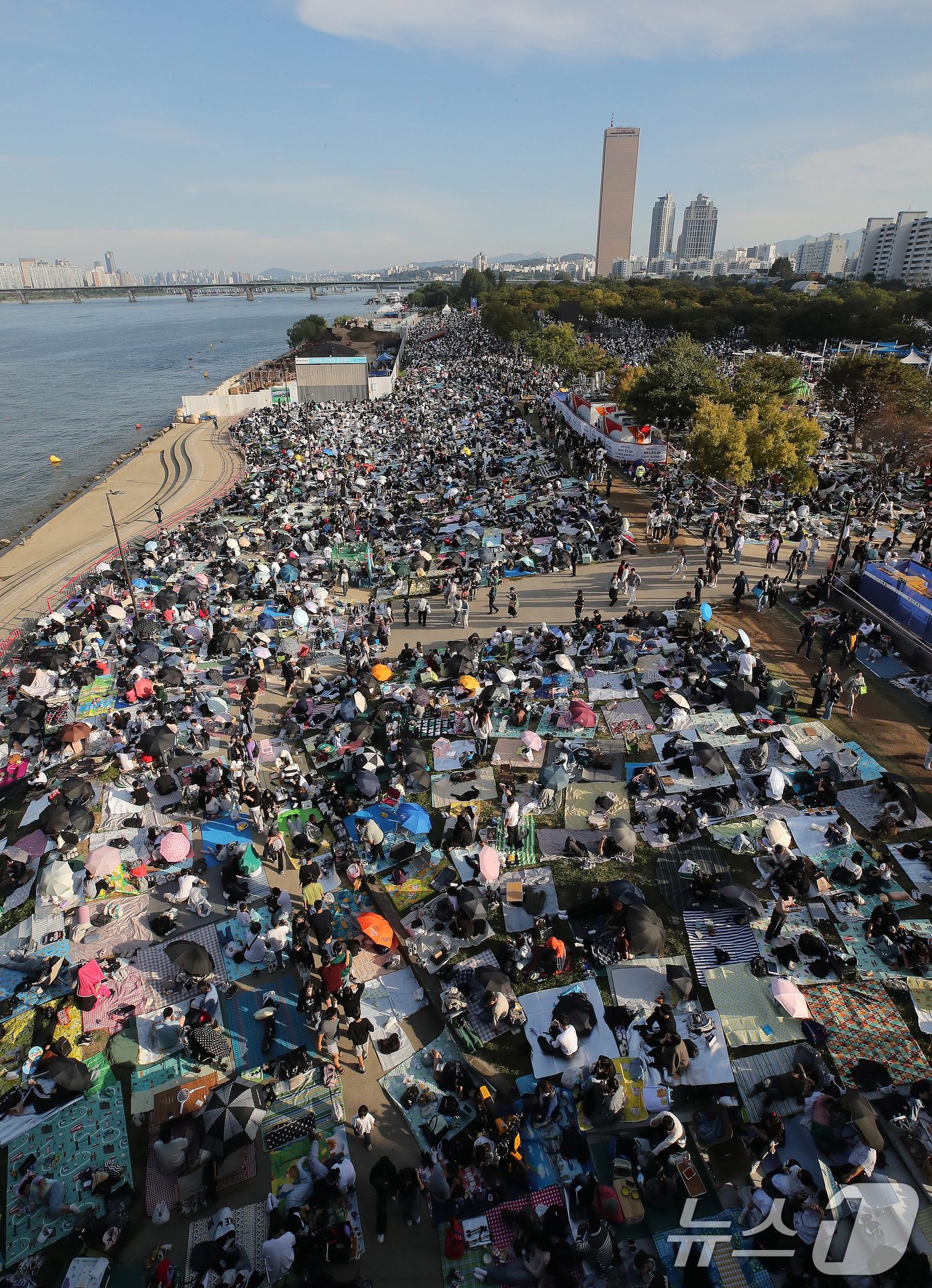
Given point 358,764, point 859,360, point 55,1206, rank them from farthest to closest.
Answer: point 859,360, point 358,764, point 55,1206

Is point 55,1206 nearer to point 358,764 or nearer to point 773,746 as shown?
point 358,764

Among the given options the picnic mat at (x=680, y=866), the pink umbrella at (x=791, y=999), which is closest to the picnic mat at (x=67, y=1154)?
the picnic mat at (x=680, y=866)

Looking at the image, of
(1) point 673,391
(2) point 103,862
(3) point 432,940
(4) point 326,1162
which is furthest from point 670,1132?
(1) point 673,391

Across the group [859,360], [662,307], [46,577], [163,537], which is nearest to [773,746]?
[163,537]

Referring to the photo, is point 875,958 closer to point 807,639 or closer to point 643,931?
point 643,931

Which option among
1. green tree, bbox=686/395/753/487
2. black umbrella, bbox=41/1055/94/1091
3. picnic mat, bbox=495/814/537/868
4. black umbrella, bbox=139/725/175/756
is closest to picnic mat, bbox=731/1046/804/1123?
picnic mat, bbox=495/814/537/868
